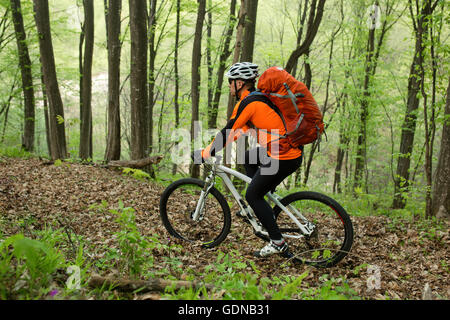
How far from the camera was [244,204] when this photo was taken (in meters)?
4.20

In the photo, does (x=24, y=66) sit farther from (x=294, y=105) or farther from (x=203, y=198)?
(x=294, y=105)

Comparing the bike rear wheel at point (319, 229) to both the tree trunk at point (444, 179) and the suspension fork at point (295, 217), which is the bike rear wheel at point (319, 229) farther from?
the tree trunk at point (444, 179)

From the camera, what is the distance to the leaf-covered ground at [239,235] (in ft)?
A: 11.7

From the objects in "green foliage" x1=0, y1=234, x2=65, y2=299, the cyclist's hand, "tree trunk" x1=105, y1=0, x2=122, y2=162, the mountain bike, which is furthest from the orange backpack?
"tree trunk" x1=105, y1=0, x2=122, y2=162

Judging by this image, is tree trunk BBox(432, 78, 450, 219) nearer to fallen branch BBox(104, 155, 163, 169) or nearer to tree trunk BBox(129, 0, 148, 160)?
fallen branch BBox(104, 155, 163, 169)

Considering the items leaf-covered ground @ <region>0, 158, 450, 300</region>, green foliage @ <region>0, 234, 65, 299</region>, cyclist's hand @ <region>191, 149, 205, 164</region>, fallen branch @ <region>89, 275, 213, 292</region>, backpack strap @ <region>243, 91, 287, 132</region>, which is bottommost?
leaf-covered ground @ <region>0, 158, 450, 300</region>

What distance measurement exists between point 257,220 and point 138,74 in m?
5.93

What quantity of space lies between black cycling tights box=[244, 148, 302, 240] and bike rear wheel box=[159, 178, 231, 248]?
2.27 ft

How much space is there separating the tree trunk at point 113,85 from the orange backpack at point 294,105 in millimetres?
7028

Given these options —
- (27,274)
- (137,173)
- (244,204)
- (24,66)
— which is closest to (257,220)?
(244,204)

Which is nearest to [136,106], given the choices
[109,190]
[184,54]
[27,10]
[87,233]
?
[109,190]

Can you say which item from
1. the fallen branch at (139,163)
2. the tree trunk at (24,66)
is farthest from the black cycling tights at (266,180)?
the tree trunk at (24,66)

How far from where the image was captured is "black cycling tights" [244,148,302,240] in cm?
368
